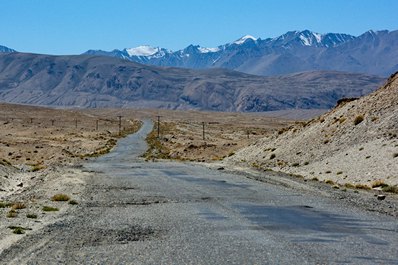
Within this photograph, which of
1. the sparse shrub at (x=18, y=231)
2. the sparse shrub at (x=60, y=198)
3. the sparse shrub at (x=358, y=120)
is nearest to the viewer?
the sparse shrub at (x=18, y=231)

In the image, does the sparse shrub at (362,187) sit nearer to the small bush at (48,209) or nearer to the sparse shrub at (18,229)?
the small bush at (48,209)

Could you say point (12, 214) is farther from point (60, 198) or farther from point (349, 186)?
point (349, 186)

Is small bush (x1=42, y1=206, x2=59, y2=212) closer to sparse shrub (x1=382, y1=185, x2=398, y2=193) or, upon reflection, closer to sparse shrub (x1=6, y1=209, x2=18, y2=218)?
sparse shrub (x1=6, y1=209, x2=18, y2=218)

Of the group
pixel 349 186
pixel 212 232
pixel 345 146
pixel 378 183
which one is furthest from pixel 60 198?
pixel 345 146

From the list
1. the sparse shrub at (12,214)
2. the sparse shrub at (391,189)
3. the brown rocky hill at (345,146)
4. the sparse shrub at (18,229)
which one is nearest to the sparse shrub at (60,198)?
the sparse shrub at (12,214)

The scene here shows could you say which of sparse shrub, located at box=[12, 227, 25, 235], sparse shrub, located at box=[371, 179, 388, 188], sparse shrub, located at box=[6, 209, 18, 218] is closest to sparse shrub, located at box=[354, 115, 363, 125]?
sparse shrub, located at box=[371, 179, 388, 188]

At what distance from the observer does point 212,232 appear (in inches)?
687

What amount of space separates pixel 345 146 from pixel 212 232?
29.5 meters

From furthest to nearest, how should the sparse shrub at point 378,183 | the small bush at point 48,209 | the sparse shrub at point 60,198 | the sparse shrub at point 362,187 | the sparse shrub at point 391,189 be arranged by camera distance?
the sparse shrub at point 362,187
the sparse shrub at point 378,183
the sparse shrub at point 391,189
the sparse shrub at point 60,198
the small bush at point 48,209

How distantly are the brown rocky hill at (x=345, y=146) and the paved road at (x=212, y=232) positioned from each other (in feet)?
31.7

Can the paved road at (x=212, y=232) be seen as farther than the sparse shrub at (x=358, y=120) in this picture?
No

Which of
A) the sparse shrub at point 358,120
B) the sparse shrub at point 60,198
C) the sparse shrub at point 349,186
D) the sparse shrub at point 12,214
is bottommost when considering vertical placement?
the sparse shrub at point 60,198

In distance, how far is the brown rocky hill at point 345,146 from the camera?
1446 inches

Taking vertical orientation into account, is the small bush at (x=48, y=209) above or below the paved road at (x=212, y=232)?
below
